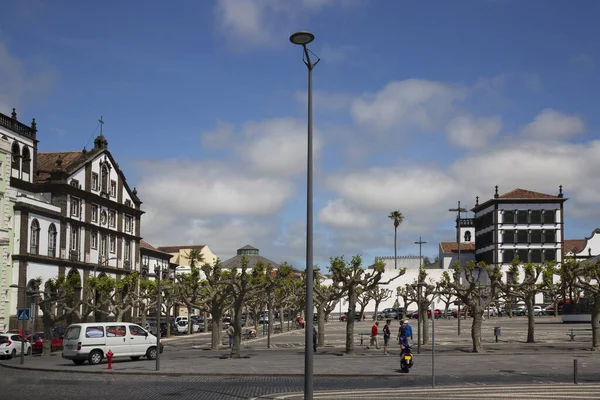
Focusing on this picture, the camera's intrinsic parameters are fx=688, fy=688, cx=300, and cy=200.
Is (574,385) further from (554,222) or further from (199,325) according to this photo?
(554,222)

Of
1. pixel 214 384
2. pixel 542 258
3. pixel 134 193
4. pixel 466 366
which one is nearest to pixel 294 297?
pixel 134 193

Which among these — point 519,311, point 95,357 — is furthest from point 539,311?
point 95,357

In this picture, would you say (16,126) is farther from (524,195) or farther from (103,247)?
(524,195)

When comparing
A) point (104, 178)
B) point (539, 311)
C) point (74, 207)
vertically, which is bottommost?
point (539, 311)

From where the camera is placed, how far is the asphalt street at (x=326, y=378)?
20.8 m

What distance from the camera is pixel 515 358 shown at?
3528cm

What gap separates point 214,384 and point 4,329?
40.5m

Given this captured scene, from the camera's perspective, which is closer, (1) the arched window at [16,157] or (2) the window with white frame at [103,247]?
(1) the arched window at [16,157]

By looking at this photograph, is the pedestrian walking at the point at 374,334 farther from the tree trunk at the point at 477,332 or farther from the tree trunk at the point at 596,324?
the tree trunk at the point at 596,324

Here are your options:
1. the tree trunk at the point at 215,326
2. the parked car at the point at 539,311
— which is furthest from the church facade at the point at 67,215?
the parked car at the point at 539,311

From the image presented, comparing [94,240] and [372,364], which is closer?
[372,364]

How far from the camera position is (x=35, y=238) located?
6291 centimetres

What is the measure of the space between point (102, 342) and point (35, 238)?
32.2 m

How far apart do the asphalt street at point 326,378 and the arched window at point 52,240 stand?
3142 centimetres
